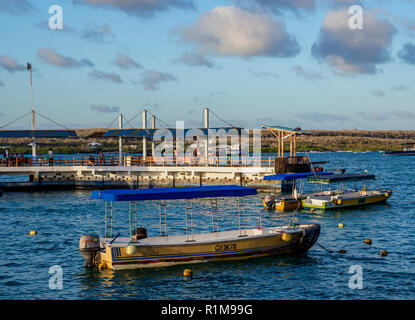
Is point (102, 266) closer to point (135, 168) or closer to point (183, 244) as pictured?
point (183, 244)

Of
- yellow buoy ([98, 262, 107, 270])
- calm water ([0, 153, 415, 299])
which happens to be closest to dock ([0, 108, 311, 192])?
calm water ([0, 153, 415, 299])

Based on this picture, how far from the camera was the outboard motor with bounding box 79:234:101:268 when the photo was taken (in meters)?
22.5

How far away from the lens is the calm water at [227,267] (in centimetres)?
1994

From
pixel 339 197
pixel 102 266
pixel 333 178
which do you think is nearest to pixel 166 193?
pixel 102 266

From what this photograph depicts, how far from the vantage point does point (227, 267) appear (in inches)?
909

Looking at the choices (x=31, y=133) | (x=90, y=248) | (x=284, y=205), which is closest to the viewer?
(x=90, y=248)

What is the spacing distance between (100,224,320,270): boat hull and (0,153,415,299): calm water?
37 centimetres

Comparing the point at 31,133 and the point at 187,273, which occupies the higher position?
the point at 31,133

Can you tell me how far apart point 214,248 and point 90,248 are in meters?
5.69
